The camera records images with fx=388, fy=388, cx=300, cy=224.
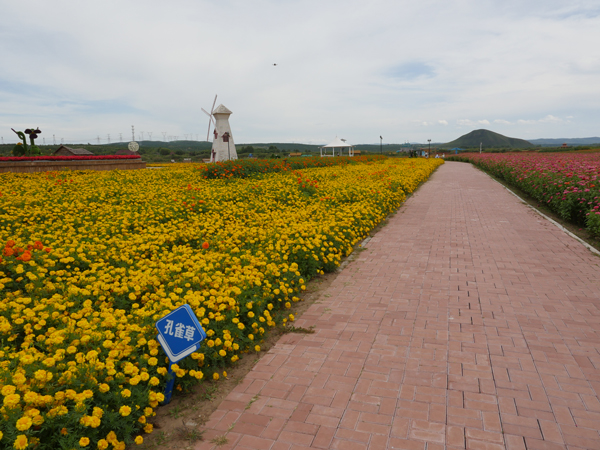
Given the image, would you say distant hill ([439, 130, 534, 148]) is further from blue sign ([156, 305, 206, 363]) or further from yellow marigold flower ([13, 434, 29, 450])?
yellow marigold flower ([13, 434, 29, 450])

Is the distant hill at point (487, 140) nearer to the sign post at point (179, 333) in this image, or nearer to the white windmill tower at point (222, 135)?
the white windmill tower at point (222, 135)

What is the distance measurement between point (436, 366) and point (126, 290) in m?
2.92

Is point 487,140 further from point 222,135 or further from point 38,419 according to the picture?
point 38,419

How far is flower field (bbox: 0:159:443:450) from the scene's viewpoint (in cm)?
226

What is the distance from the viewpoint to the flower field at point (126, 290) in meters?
2.26

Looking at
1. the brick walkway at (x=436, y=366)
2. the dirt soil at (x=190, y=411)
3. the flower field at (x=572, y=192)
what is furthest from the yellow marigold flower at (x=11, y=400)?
the flower field at (x=572, y=192)

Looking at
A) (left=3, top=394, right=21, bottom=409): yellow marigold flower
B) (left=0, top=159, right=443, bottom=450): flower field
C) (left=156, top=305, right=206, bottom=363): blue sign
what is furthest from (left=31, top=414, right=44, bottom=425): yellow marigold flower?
(left=156, top=305, right=206, bottom=363): blue sign

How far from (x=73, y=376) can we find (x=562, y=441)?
9.85 feet

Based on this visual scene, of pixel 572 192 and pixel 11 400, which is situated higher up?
pixel 572 192

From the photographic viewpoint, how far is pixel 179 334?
2494 mm

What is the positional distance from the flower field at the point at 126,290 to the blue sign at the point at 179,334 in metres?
0.22

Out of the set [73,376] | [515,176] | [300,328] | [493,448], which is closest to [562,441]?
[493,448]

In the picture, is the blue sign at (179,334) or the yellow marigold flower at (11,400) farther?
the blue sign at (179,334)

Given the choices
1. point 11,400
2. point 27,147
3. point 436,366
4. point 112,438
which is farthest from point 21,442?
point 27,147
